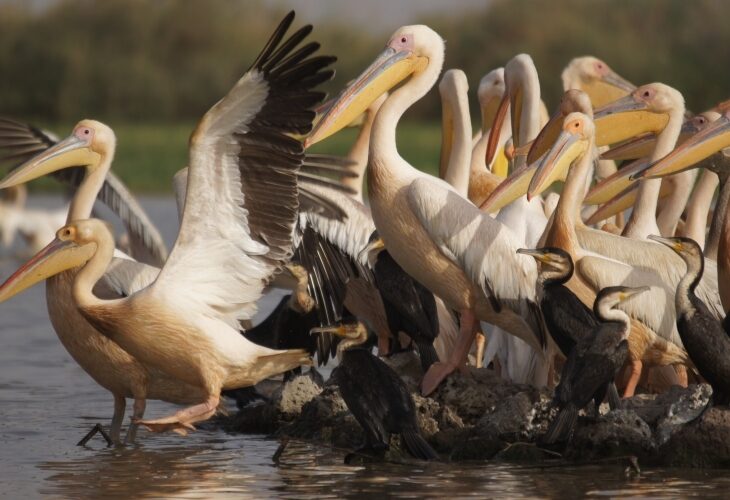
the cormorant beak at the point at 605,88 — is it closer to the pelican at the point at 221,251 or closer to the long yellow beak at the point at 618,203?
the long yellow beak at the point at 618,203

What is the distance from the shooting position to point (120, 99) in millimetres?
32188

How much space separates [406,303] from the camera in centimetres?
707

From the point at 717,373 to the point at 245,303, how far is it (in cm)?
199

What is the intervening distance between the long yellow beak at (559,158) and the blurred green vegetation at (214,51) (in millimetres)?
18660

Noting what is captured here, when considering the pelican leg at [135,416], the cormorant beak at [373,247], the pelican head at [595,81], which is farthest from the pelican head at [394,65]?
the pelican head at [595,81]

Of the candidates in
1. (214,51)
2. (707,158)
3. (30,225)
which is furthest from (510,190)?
(214,51)

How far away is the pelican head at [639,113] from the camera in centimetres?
798

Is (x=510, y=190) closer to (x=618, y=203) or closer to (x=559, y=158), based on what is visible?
(x=559, y=158)

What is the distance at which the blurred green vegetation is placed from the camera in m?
28.5

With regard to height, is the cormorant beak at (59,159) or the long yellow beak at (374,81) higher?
the long yellow beak at (374,81)

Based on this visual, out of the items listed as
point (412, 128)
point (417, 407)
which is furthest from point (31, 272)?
point (412, 128)

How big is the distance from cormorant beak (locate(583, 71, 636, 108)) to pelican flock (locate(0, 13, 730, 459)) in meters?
2.07

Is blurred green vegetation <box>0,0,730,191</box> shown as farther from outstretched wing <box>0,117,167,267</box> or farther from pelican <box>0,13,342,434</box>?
pelican <box>0,13,342,434</box>

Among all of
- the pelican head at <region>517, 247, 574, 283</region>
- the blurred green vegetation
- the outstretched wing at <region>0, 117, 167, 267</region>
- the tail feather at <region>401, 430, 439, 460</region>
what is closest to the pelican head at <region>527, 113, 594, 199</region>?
the pelican head at <region>517, 247, 574, 283</region>
